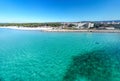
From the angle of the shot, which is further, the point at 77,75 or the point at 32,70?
the point at 32,70

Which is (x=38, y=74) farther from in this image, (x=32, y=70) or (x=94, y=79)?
(x=94, y=79)

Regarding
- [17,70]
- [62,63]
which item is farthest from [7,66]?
[62,63]

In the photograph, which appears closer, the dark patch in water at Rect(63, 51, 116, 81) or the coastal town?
the dark patch in water at Rect(63, 51, 116, 81)

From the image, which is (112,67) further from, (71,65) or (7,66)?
(7,66)

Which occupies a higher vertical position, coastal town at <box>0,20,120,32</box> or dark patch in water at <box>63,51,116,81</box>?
coastal town at <box>0,20,120,32</box>

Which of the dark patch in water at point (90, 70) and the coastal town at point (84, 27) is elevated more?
the coastal town at point (84, 27)

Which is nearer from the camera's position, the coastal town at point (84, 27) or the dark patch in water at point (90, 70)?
the dark patch in water at point (90, 70)

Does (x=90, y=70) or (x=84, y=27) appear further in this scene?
(x=84, y=27)

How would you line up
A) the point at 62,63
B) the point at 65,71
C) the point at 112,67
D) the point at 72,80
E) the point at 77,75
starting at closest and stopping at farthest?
the point at 72,80 → the point at 77,75 → the point at 65,71 → the point at 112,67 → the point at 62,63

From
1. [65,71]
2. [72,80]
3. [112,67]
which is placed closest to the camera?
[72,80]

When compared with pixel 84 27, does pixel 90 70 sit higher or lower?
lower
